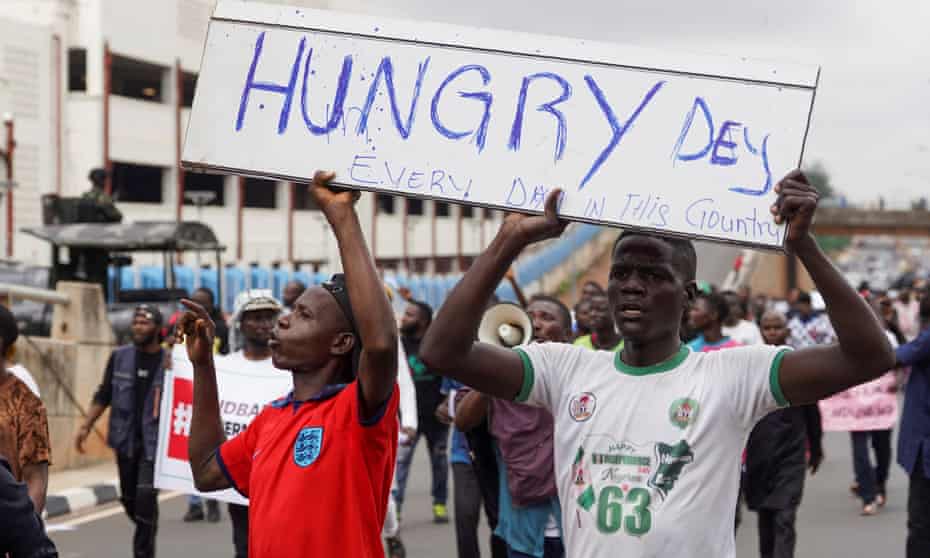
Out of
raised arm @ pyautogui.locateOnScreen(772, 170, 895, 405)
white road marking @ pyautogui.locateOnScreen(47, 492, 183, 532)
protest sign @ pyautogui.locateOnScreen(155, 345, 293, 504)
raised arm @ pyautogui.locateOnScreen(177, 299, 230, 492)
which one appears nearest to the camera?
raised arm @ pyautogui.locateOnScreen(772, 170, 895, 405)

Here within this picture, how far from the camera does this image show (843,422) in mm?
12633

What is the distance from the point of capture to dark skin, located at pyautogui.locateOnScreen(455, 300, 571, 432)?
7.07 metres

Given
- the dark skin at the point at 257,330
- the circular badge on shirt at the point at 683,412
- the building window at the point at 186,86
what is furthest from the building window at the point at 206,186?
the circular badge on shirt at the point at 683,412

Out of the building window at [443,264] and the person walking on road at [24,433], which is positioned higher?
the person walking on road at [24,433]

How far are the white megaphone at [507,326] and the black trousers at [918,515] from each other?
2074mm

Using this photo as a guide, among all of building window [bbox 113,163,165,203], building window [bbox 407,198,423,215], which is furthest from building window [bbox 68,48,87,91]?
building window [bbox 407,198,423,215]

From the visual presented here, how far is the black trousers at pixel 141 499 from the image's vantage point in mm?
8641

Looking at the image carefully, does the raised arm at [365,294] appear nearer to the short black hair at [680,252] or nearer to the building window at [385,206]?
the short black hair at [680,252]

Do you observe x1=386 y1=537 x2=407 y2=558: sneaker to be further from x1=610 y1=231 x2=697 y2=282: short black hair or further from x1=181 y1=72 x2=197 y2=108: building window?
x1=181 y1=72 x2=197 y2=108: building window

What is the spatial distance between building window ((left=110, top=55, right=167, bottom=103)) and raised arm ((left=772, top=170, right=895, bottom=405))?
128 ft

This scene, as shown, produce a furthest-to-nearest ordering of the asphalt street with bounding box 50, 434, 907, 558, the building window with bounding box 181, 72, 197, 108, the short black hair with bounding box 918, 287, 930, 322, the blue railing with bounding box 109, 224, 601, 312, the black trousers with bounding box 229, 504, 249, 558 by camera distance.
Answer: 1. the building window with bounding box 181, 72, 197, 108
2. the blue railing with bounding box 109, 224, 601, 312
3. the asphalt street with bounding box 50, 434, 907, 558
4. the short black hair with bounding box 918, 287, 930, 322
5. the black trousers with bounding box 229, 504, 249, 558

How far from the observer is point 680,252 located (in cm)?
385

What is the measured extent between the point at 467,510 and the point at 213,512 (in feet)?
14.3

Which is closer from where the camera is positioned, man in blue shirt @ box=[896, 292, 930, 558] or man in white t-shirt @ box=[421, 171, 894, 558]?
man in white t-shirt @ box=[421, 171, 894, 558]
